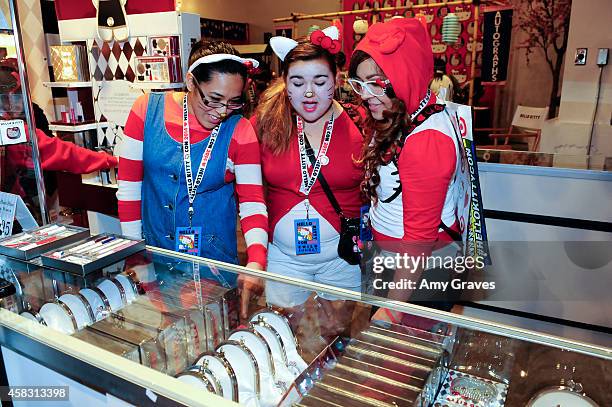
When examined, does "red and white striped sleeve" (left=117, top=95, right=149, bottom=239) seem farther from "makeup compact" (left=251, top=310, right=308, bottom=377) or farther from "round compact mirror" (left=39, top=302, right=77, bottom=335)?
"makeup compact" (left=251, top=310, right=308, bottom=377)

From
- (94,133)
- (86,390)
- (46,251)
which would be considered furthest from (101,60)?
(86,390)

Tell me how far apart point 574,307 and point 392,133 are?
2204 millimetres

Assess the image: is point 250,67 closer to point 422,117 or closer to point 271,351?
point 422,117

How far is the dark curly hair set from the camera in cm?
187

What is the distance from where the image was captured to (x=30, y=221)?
6.03 ft

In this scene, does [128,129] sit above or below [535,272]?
above

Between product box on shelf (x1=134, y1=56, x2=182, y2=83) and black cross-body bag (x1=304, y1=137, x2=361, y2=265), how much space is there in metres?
2.08

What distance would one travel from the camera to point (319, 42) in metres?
1.96

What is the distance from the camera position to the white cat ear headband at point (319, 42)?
1.96 metres

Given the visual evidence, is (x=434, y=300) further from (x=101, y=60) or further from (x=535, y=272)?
(x=101, y=60)

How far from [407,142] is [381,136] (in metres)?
0.11

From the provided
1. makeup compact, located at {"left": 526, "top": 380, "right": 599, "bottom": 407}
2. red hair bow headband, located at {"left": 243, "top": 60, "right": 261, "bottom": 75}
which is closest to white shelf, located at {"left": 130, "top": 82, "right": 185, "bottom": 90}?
red hair bow headband, located at {"left": 243, "top": 60, "right": 261, "bottom": 75}

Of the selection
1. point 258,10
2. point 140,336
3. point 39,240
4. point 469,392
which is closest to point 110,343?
point 140,336

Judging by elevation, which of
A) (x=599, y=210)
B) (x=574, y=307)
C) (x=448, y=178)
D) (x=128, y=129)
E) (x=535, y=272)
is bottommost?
(x=574, y=307)
